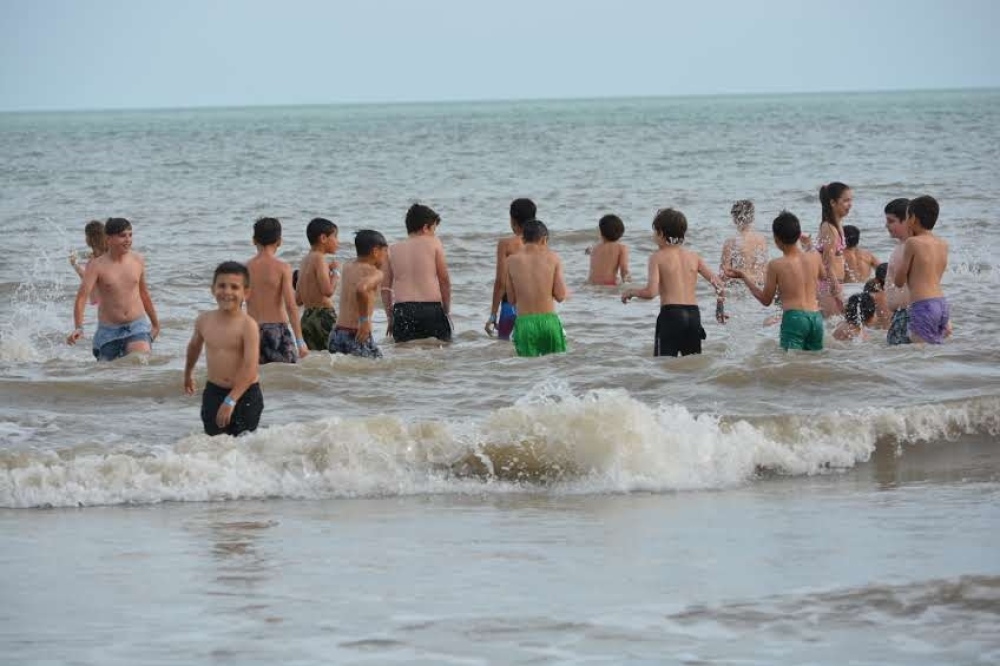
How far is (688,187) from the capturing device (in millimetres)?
32625

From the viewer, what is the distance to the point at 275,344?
997cm

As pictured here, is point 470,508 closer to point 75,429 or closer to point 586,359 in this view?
point 75,429

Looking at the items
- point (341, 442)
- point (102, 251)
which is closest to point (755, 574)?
point (341, 442)

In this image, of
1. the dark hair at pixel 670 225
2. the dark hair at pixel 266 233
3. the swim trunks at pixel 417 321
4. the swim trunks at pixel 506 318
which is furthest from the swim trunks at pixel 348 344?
the dark hair at pixel 670 225

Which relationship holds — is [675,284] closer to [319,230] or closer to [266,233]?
[319,230]

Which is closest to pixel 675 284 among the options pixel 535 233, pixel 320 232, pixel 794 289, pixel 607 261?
pixel 794 289

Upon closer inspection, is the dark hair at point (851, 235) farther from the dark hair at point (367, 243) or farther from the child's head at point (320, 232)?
the child's head at point (320, 232)

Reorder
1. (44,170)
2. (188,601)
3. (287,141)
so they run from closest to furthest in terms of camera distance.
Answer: (188,601), (44,170), (287,141)

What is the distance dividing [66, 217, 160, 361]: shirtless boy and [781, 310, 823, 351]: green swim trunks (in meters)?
4.50

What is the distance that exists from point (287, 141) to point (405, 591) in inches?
2618

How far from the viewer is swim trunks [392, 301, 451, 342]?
11.2m

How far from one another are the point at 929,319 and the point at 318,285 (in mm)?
4414

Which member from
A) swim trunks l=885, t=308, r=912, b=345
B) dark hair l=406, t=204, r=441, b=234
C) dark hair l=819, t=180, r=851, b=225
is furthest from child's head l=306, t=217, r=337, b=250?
swim trunks l=885, t=308, r=912, b=345

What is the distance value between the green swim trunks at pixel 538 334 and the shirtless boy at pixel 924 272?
2.45 m
